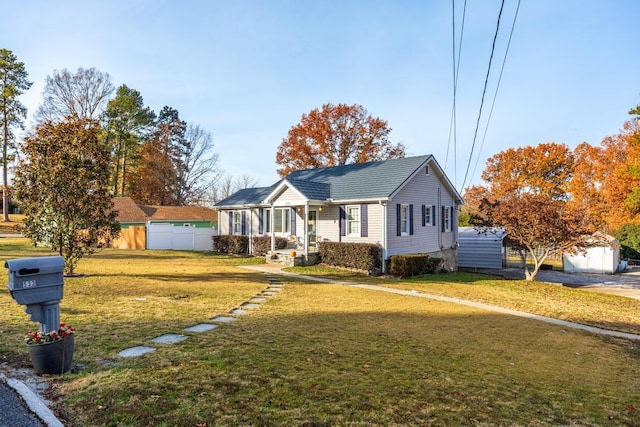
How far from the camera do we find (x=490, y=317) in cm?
1009

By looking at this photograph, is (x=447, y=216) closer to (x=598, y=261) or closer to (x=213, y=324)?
(x=598, y=261)

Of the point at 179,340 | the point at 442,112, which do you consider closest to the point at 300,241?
the point at 442,112

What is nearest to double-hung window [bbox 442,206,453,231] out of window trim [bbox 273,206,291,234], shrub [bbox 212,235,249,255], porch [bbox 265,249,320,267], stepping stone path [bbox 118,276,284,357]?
porch [bbox 265,249,320,267]

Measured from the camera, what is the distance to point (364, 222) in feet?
62.9

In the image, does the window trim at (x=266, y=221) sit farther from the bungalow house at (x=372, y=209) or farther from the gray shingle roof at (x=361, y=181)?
the gray shingle roof at (x=361, y=181)

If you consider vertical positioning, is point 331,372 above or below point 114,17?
below

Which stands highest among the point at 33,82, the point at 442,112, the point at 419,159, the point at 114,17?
the point at 33,82

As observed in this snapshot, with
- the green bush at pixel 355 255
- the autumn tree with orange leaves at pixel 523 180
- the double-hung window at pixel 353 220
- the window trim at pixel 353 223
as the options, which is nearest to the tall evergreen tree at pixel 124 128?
the window trim at pixel 353 223

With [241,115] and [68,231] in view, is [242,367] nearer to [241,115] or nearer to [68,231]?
[68,231]

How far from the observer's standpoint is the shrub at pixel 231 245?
25.3 meters

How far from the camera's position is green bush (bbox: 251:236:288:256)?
22078mm

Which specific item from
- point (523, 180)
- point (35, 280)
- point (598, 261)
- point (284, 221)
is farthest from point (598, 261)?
point (35, 280)

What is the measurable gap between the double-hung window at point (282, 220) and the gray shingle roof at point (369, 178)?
78.9 inches

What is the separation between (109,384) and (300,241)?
16997 millimetres
